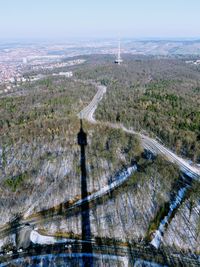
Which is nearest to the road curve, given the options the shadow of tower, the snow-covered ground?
the snow-covered ground

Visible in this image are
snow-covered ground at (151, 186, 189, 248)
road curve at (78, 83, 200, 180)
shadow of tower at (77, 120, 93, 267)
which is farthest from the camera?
road curve at (78, 83, 200, 180)

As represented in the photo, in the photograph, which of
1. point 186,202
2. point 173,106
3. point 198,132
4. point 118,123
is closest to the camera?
point 186,202

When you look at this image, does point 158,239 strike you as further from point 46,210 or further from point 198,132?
point 198,132

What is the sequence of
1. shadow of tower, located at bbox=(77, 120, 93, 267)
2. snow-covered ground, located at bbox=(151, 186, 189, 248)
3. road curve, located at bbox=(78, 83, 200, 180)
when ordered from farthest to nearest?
road curve, located at bbox=(78, 83, 200, 180) < snow-covered ground, located at bbox=(151, 186, 189, 248) < shadow of tower, located at bbox=(77, 120, 93, 267)

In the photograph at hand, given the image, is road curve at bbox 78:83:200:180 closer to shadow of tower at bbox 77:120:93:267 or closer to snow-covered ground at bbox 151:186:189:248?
snow-covered ground at bbox 151:186:189:248

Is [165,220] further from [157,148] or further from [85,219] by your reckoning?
[157,148]

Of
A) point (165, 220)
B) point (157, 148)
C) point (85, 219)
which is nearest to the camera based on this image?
point (165, 220)

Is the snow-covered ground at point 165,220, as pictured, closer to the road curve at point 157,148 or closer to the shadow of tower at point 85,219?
the road curve at point 157,148

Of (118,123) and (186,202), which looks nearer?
(186,202)

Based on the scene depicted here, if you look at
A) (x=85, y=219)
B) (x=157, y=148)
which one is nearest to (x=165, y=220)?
(x=85, y=219)

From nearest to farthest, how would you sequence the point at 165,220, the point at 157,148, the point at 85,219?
the point at 165,220 → the point at 85,219 → the point at 157,148

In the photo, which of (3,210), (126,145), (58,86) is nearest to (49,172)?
(3,210)
